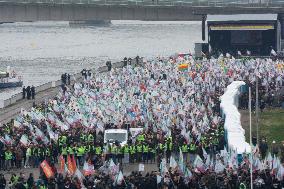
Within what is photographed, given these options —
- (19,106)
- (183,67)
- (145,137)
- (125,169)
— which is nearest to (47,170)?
(125,169)

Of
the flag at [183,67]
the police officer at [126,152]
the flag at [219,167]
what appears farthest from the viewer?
the flag at [183,67]

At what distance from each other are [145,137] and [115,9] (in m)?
70.7

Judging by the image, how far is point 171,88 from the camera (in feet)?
185

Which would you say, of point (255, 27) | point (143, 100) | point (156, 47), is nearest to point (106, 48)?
point (156, 47)

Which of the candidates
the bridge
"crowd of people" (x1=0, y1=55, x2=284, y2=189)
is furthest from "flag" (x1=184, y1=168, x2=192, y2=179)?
the bridge

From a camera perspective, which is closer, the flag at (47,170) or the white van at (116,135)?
the flag at (47,170)

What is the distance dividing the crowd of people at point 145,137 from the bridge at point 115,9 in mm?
40477

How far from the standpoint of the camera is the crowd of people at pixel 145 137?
31.9m

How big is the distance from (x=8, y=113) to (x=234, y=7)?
189ft

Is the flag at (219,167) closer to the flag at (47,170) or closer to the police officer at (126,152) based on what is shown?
the flag at (47,170)

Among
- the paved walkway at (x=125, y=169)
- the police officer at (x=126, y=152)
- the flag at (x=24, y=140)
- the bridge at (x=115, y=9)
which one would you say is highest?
the bridge at (x=115, y=9)

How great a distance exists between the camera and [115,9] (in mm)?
109125

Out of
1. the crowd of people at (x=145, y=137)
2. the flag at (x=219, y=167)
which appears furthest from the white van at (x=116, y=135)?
the flag at (x=219, y=167)

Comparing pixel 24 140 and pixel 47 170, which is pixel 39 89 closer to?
pixel 24 140
